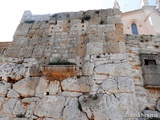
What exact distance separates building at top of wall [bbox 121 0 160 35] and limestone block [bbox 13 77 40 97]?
15904 millimetres

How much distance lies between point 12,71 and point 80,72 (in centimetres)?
174

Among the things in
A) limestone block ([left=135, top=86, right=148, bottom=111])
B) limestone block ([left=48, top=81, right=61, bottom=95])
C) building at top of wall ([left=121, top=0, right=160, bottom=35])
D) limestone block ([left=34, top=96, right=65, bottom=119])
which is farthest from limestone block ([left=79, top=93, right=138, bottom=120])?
building at top of wall ([left=121, top=0, right=160, bottom=35])

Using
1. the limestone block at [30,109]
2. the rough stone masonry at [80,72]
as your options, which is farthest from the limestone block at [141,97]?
the limestone block at [30,109]

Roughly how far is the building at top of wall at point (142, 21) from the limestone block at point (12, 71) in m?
15.8

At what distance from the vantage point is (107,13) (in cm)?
511

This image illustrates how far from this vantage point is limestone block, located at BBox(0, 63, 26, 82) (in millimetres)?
4261

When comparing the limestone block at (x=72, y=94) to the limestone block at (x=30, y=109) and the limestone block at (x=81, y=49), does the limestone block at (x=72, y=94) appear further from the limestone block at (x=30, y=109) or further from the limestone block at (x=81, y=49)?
the limestone block at (x=81, y=49)

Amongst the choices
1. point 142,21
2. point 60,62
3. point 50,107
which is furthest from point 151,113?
point 142,21

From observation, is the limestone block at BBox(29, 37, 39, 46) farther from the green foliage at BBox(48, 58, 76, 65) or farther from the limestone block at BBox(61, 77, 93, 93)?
the limestone block at BBox(61, 77, 93, 93)

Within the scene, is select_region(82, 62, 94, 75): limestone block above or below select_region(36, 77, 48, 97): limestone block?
above

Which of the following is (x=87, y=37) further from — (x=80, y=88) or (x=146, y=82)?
(x=146, y=82)

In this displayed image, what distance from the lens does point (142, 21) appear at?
64.7ft

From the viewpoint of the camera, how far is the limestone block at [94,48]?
4281 millimetres

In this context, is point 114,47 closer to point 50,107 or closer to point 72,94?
point 72,94
